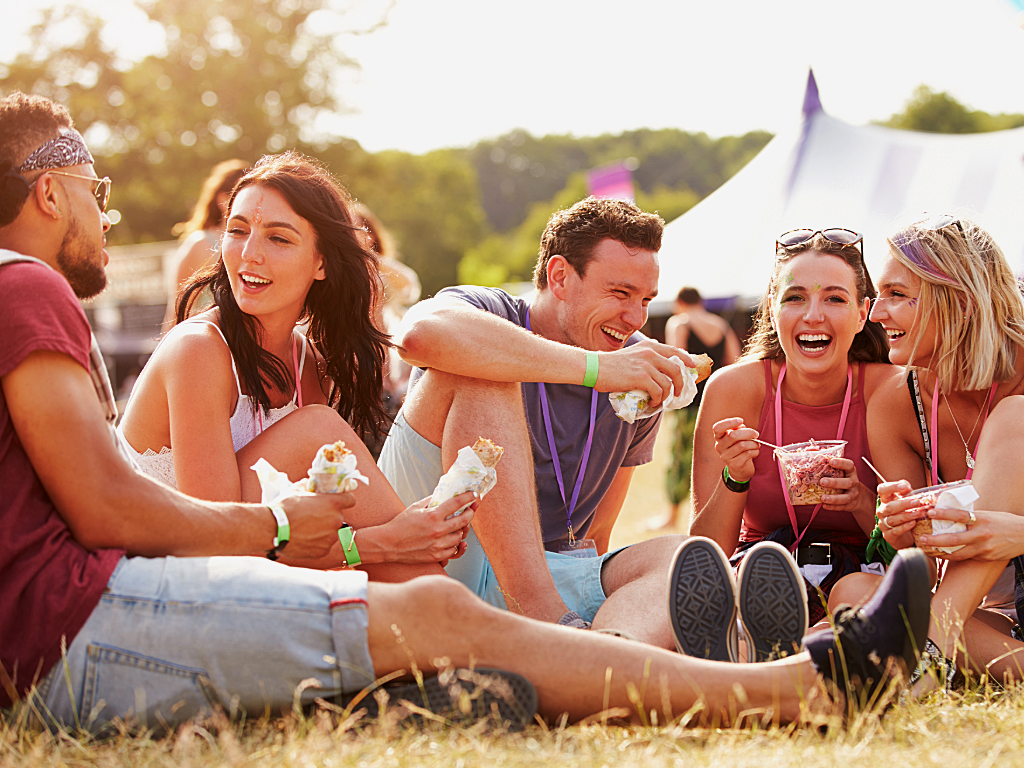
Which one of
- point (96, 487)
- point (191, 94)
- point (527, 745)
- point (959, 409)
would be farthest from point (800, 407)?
point (191, 94)

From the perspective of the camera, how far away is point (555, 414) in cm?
387

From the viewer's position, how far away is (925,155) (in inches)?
504

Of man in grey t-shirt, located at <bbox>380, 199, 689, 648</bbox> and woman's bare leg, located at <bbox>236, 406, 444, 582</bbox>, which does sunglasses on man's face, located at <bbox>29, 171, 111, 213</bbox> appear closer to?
woman's bare leg, located at <bbox>236, 406, 444, 582</bbox>

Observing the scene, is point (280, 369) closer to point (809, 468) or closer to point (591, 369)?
point (591, 369)

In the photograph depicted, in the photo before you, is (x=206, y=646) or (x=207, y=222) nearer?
(x=206, y=646)

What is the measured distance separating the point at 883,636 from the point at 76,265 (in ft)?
7.82

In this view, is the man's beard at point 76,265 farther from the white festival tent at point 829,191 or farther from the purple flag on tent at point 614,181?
the purple flag on tent at point 614,181

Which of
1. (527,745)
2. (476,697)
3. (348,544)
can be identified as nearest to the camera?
(527,745)

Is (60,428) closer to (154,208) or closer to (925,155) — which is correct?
(925,155)

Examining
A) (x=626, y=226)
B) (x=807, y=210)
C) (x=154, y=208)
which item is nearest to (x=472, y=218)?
(x=154, y=208)

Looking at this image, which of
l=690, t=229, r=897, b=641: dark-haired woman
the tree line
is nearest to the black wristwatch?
l=690, t=229, r=897, b=641: dark-haired woman

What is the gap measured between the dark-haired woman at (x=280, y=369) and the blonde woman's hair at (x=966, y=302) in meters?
1.94

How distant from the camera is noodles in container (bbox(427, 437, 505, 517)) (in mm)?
2936

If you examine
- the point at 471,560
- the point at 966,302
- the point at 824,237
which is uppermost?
the point at 824,237
